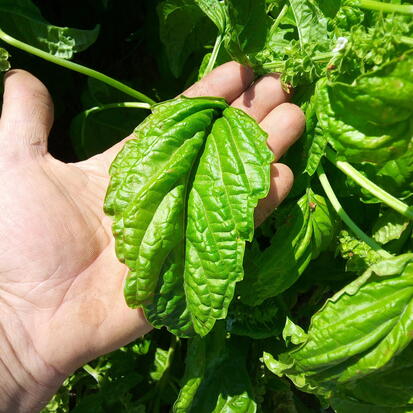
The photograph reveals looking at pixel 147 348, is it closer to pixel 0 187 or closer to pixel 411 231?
pixel 0 187

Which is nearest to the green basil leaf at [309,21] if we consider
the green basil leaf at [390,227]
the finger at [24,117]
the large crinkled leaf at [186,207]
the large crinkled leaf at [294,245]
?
the large crinkled leaf at [186,207]

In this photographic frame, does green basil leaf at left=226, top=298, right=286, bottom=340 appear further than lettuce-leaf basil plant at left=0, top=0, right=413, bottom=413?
Yes

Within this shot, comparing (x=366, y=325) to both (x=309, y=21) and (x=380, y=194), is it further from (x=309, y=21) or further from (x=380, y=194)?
(x=309, y=21)

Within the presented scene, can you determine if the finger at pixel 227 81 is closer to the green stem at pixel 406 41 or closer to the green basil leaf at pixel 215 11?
the green basil leaf at pixel 215 11

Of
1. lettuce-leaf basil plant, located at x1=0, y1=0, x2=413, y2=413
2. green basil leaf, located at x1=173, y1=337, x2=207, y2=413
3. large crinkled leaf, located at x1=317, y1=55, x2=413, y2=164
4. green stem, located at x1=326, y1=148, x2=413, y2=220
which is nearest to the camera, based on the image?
large crinkled leaf, located at x1=317, y1=55, x2=413, y2=164

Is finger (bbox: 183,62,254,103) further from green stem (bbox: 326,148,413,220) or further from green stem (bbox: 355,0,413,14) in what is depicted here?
green stem (bbox: 355,0,413,14)

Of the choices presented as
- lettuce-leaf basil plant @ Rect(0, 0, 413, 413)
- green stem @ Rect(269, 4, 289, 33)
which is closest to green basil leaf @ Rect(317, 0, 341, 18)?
lettuce-leaf basil plant @ Rect(0, 0, 413, 413)

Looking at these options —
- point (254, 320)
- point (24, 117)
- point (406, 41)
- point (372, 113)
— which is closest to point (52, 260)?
point (24, 117)
